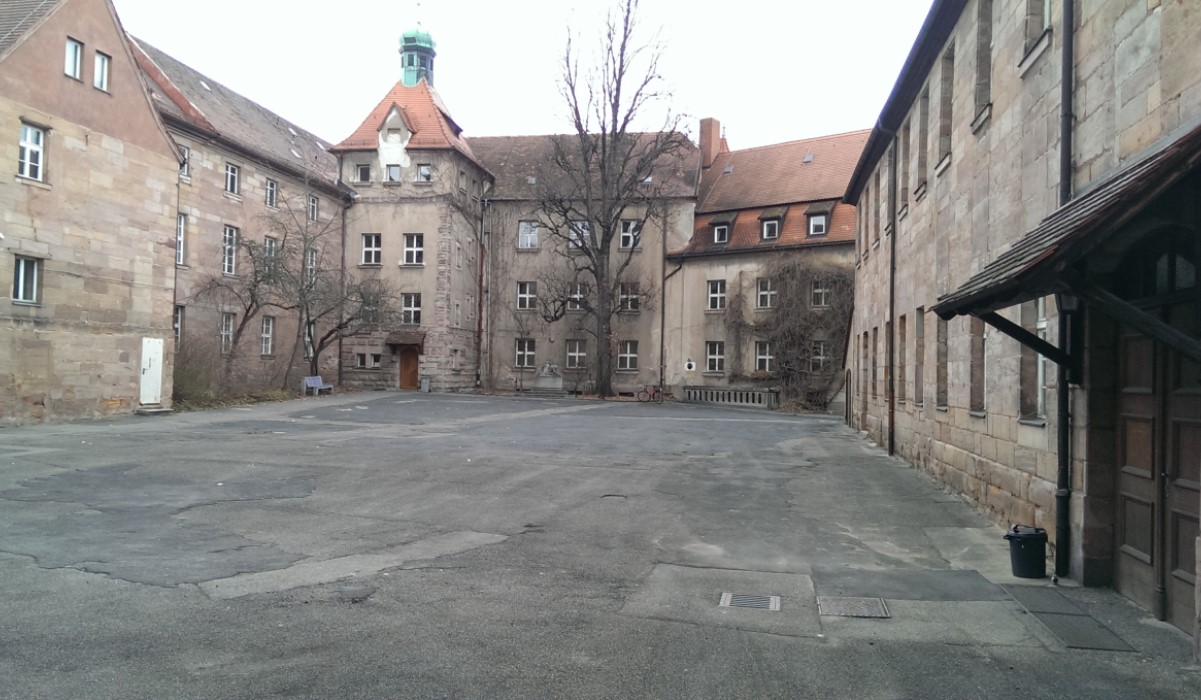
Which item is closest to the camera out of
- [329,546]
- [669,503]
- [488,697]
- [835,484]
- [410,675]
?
[488,697]

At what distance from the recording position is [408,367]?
42.4 metres

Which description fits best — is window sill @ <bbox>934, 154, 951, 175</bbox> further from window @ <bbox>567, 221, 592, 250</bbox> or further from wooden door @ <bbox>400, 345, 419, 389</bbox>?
wooden door @ <bbox>400, 345, 419, 389</bbox>

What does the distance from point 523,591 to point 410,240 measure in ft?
123

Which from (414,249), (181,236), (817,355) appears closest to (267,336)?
(181,236)

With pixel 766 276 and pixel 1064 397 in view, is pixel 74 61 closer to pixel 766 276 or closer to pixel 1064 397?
pixel 1064 397

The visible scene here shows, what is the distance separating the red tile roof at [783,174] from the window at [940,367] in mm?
28536

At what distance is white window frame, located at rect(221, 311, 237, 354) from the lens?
33353mm

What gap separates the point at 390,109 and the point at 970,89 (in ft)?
118

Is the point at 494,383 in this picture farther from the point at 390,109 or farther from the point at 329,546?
the point at 329,546

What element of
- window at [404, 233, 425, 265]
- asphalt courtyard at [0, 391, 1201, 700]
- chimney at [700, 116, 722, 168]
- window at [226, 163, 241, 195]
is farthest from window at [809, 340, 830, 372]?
window at [226, 163, 241, 195]

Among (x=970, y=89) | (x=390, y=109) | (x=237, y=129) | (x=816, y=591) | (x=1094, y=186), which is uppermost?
(x=390, y=109)

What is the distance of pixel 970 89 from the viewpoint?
1160cm

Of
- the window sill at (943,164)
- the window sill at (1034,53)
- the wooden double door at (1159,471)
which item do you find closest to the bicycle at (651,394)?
the window sill at (943,164)

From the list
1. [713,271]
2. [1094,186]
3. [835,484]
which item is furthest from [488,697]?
[713,271]
